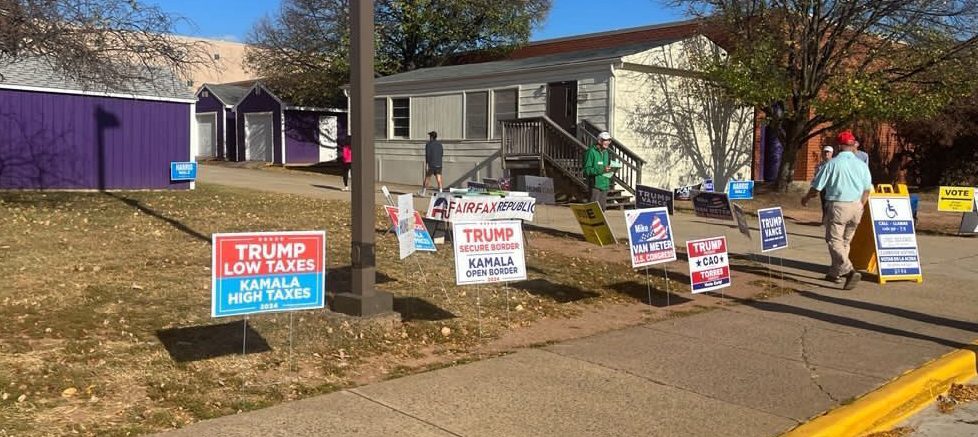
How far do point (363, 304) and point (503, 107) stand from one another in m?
15.4

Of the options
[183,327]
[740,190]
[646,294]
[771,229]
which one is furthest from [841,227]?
[740,190]

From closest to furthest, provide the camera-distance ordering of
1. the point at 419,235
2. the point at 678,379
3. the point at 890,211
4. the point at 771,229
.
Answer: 1. the point at 678,379
2. the point at 419,235
3. the point at 771,229
4. the point at 890,211

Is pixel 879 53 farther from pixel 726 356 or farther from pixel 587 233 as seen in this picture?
pixel 726 356

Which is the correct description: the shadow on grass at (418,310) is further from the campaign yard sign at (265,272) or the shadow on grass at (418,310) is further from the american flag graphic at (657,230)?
the american flag graphic at (657,230)

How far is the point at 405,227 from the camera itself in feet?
25.4

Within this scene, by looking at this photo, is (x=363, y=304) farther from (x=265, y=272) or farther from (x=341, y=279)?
(x=341, y=279)

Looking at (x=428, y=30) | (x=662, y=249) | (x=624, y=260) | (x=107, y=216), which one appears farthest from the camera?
(x=428, y=30)

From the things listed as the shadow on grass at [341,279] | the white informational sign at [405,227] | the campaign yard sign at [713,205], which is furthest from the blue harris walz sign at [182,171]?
the campaign yard sign at [713,205]

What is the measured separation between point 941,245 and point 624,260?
6.37 m

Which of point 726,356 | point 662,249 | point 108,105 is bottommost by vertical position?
point 726,356

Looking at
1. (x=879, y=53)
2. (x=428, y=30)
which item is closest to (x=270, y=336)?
(x=879, y=53)

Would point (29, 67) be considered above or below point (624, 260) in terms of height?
above

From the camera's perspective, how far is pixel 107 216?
508 inches

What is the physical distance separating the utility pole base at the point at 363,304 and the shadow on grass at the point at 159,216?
15.1 feet
